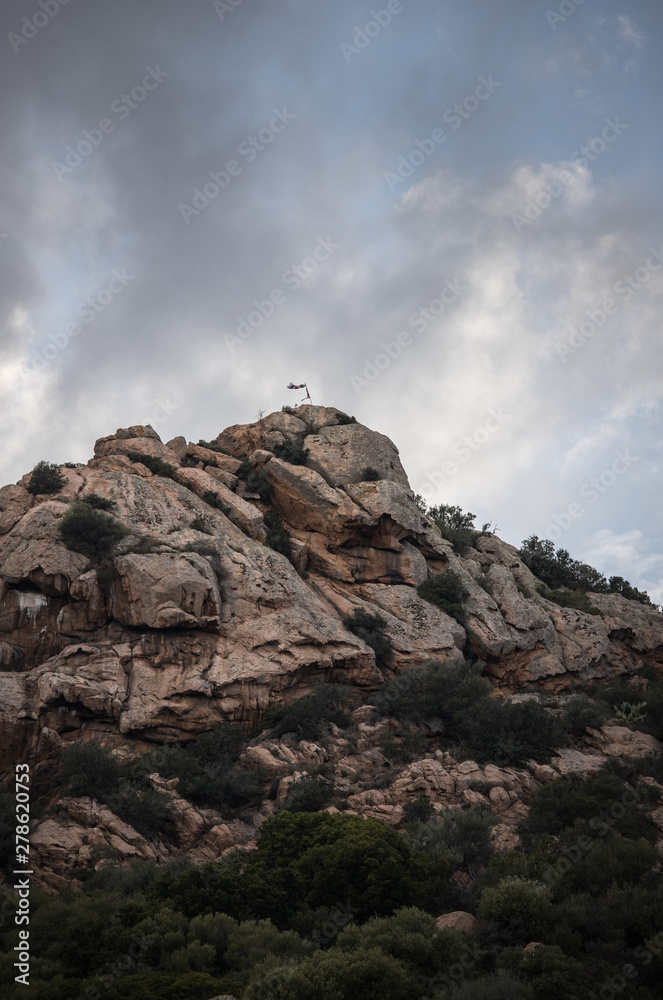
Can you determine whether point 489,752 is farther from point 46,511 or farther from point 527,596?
point 46,511

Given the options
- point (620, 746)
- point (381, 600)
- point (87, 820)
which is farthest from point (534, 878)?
point (381, 600)

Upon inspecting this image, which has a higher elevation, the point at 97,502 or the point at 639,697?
the point at 97,502

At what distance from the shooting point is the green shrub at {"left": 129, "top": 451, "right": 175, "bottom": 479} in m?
40.5

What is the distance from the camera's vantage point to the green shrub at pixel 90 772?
23.7 meters

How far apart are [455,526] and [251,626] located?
25.7 m

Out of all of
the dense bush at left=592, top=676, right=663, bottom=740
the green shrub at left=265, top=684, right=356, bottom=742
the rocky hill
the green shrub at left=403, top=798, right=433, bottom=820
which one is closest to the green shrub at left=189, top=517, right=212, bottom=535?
the rocky hill

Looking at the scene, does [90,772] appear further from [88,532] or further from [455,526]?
[455,526]

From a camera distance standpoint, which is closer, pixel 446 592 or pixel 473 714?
pixel 473 714

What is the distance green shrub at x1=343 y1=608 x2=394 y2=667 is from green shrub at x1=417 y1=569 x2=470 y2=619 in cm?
438

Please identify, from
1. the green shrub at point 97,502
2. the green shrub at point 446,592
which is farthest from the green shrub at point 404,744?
the green shrub at point 97,502

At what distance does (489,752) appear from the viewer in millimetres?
28750

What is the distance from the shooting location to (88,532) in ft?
104

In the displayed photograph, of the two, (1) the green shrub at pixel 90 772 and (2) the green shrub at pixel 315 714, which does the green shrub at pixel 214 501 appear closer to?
(2) the green shrub at pixel 315 714

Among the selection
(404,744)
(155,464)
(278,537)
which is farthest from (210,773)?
(155,464)
